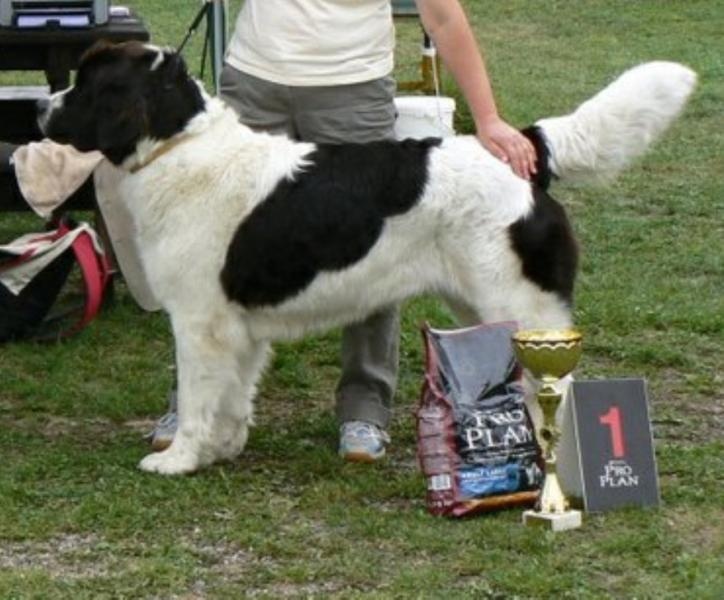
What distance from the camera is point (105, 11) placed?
7215 millimetres

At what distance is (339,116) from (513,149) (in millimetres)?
607

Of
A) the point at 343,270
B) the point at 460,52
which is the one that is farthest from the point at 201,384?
the point at 460,52

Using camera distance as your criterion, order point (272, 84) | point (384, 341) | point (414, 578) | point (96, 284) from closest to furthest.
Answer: point (414, 578) < point (272, 84) < point (384, 341) < point (96, 284)

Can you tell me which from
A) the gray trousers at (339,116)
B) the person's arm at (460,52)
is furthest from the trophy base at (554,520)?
the person's arm at (460,52)

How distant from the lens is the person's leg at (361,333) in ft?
17.1

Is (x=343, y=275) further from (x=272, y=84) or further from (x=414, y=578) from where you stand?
(x=414, y=578)

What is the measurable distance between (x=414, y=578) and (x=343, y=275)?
110cm

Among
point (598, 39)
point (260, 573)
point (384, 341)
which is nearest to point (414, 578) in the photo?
point (260, 573)

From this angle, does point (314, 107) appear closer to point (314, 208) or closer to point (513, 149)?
point (314, 208)

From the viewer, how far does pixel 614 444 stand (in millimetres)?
4676

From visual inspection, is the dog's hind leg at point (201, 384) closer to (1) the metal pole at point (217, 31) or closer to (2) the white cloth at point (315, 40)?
(2) the white cloth at point (315, 40)

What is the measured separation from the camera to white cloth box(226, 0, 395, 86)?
16.8 ft

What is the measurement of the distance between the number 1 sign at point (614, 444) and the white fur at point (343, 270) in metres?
0.33

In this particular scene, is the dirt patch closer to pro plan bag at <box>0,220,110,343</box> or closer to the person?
the person
